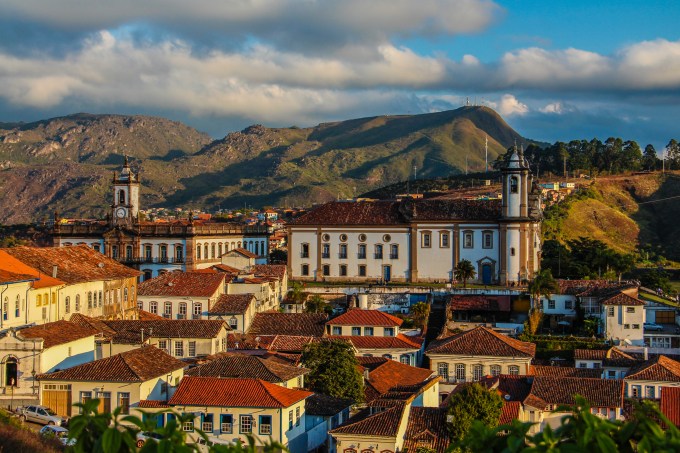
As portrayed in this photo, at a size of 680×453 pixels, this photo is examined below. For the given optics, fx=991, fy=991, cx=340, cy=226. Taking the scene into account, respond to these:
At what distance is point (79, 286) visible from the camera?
48875 mm

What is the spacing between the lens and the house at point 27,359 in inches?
1416

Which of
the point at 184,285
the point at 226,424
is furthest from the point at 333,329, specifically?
the point at 226,424

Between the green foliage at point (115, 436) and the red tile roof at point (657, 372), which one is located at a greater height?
the green foliage at point (115, 436)

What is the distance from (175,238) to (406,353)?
2921 centimetres

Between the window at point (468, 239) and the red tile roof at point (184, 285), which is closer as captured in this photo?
the red tile roof at point (184, 285)

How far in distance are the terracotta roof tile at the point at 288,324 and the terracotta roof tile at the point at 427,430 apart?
20.2 meters

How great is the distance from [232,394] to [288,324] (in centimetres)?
2176

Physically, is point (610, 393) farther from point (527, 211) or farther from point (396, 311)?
point (527, 211)

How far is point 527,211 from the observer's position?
7000cm

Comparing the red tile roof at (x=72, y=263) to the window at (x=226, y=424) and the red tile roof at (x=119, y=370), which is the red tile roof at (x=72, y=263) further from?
the window at (x=226, y=424)

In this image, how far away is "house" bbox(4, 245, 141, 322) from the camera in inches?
1773

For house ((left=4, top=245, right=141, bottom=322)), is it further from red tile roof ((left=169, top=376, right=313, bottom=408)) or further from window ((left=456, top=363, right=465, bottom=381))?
window ((left=456, top=363, right=465, bottom=381))

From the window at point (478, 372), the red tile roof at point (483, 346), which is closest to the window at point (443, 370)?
the red tile roof at point (483, 346)

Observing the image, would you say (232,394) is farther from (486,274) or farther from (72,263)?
(486,274)
